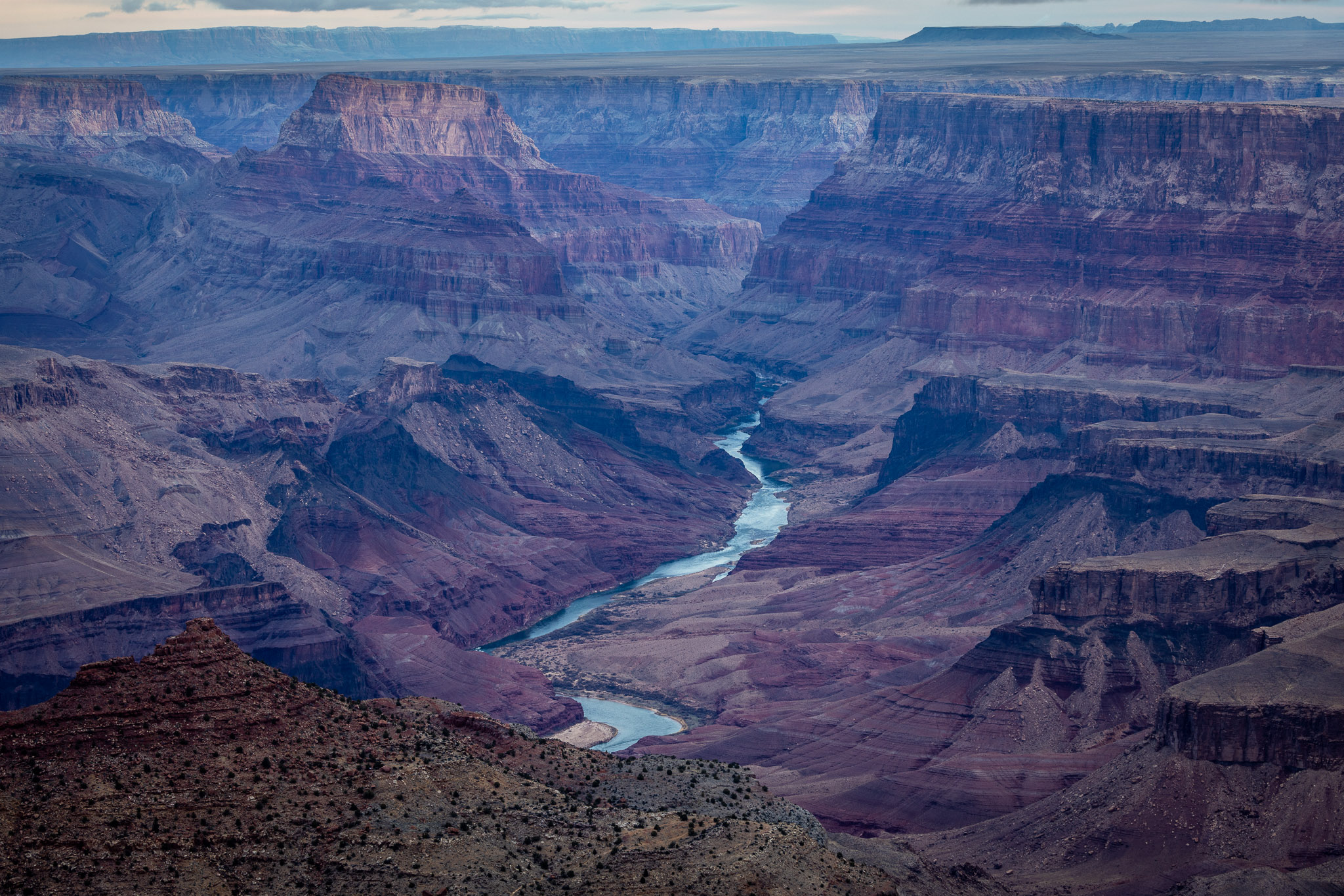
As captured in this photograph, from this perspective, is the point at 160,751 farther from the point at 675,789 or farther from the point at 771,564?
the point at 771,564

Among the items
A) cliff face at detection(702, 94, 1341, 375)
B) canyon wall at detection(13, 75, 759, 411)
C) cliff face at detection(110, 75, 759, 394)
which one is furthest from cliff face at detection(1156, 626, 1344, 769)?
cliff face at detection(110, 75, 759, 394)

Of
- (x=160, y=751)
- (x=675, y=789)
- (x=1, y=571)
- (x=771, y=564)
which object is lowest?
(x=771, y=564)

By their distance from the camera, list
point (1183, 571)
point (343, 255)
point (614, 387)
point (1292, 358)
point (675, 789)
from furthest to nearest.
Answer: point (343, 255), point (614, 387), point (1292, 358), point (1183, 571), point (675, 789)

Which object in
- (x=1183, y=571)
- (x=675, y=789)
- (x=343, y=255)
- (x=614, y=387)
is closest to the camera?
(x=675, y=789)

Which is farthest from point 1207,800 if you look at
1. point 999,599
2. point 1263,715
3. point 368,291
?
point 368,291

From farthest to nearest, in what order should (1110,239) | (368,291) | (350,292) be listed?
(350,292) → (368,291) → (1110,239)

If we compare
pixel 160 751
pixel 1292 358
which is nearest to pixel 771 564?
pixel 1292 358

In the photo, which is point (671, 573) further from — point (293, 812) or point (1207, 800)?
point (293, 812)
